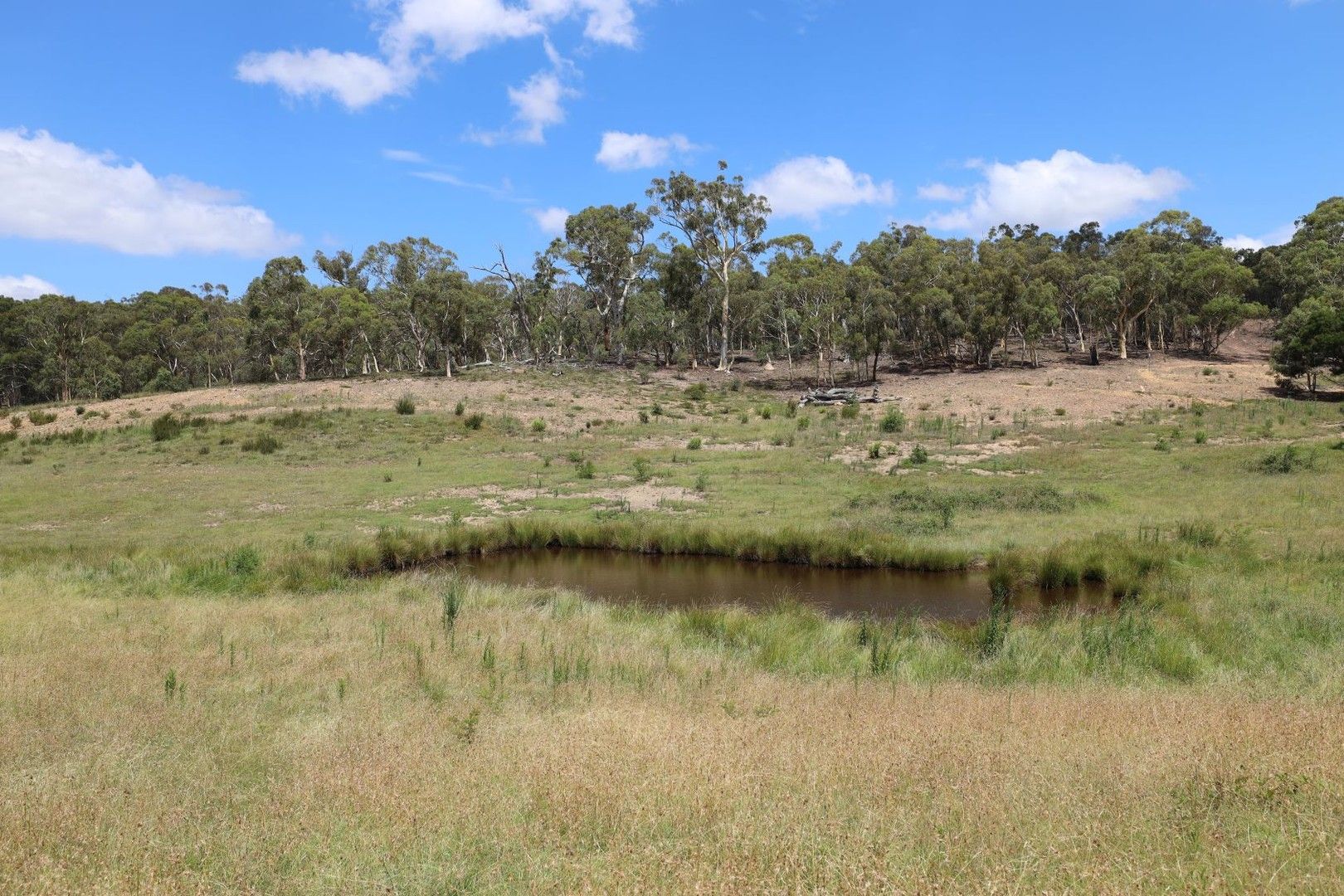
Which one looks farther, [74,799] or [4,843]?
[74,799]

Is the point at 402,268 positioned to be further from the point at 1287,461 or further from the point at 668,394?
the point at 1287,461

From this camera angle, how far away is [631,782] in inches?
213

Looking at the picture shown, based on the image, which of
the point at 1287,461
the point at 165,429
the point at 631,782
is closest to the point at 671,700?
the point at 631,782

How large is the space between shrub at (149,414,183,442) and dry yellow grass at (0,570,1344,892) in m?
31.1

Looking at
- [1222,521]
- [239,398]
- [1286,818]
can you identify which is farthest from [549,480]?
[239,398]

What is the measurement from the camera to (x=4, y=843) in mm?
4438

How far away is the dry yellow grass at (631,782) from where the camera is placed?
164 inches

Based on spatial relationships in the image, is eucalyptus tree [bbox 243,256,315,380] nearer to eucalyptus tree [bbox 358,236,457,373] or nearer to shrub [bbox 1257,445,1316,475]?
eucalyptus tree [bbox 358,236,457,373]

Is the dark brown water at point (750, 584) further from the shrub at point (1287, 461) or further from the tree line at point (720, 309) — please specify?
the tree line at point (720, 309)

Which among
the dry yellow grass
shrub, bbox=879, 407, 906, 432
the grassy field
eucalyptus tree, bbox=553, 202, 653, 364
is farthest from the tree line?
the dry yellow grass

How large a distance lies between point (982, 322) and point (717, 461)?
129 ft

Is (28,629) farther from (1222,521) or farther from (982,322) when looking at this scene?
(982,322)

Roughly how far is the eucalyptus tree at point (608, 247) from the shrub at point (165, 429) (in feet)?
128

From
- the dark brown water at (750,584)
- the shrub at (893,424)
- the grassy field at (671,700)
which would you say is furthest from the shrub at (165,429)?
the shrub at (893,424)
